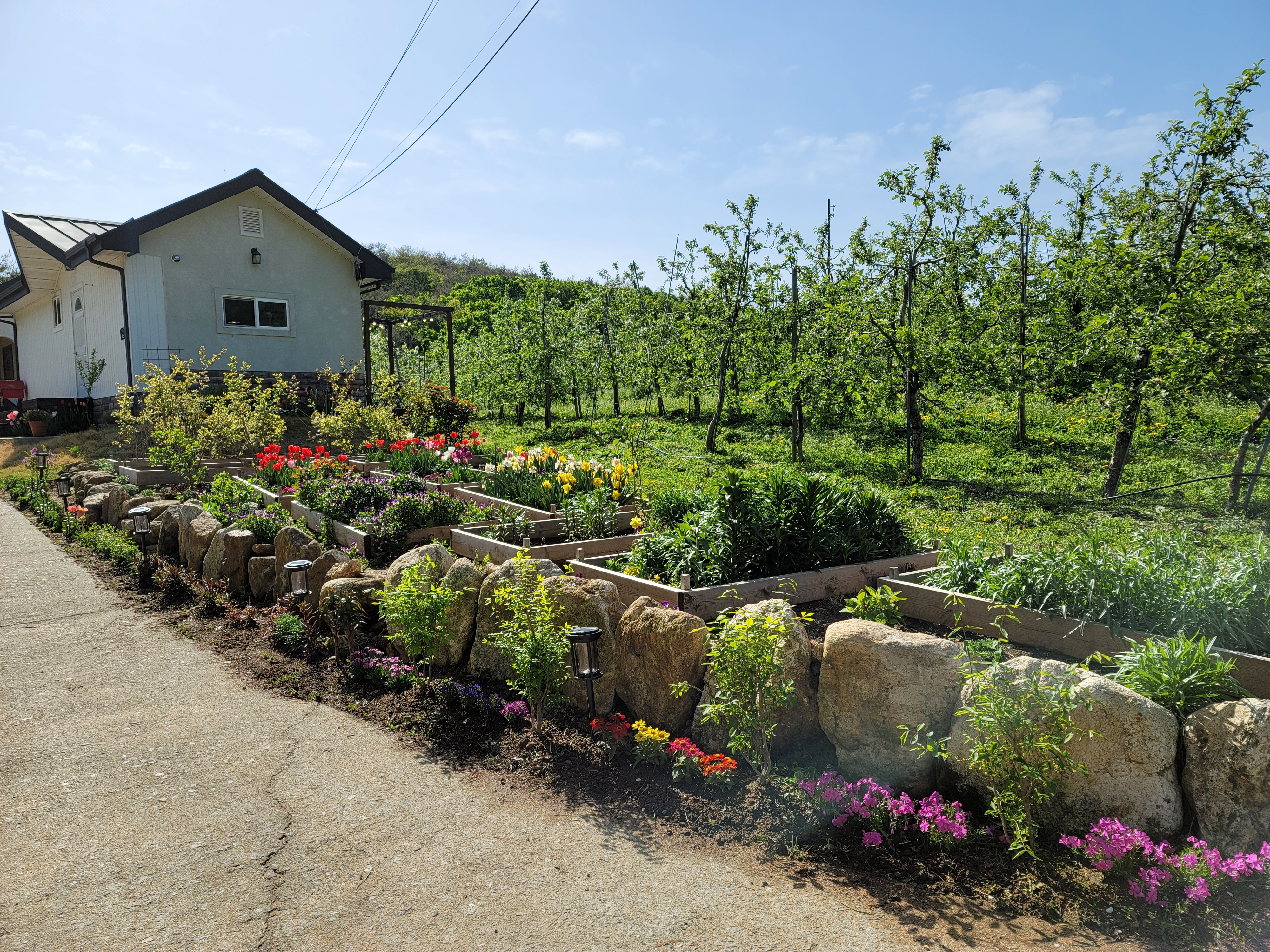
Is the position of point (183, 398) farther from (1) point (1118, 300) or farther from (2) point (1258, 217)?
(2) point (1258, 217)

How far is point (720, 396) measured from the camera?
15.7m

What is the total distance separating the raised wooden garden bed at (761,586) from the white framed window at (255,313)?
14.7 meters

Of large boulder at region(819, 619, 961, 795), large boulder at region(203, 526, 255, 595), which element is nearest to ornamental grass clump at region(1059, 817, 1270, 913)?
large boulder at region(819, 619, 961, 795)

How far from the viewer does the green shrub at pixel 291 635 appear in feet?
18.4

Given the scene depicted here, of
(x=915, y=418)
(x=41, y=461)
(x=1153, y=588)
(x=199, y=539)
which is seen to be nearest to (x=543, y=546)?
(x=199, y=539)

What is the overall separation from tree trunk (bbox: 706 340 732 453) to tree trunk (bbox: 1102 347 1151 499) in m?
7.41

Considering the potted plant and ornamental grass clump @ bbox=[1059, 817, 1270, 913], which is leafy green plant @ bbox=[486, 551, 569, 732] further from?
the potted plant

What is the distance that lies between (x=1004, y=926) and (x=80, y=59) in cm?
1398

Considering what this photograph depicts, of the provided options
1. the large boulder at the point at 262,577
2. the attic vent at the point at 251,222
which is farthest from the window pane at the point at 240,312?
the large boulder at the point at 262,577

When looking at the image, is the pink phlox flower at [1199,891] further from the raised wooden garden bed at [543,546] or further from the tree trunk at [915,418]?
the tree trunk at [915,418]

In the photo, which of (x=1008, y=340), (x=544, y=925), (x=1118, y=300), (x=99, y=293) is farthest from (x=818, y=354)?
(x=99, y=293)

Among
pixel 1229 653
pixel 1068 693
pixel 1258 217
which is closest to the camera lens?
pixel 1068 693

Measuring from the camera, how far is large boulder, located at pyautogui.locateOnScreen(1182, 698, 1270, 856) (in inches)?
104

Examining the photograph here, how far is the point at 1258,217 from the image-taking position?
8234 millimetres
